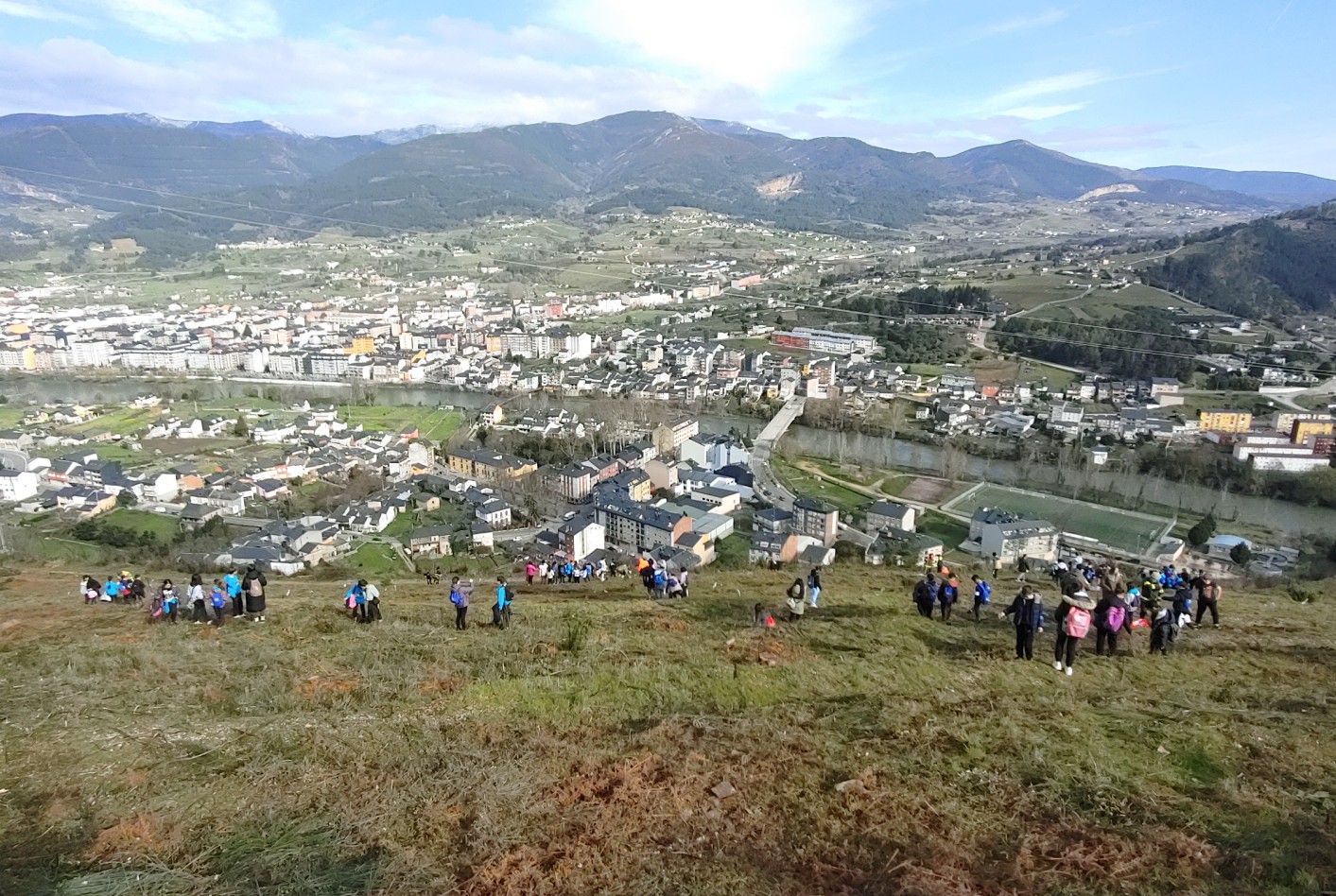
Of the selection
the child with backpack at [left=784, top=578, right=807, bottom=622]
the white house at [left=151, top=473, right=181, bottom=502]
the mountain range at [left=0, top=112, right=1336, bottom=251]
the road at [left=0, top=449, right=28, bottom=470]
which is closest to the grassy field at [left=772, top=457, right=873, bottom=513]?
the child with backpack at [left=784, top=578, right=807, bottom=622]

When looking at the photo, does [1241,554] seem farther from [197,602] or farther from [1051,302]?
[1051,302]

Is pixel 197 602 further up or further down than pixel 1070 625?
further down

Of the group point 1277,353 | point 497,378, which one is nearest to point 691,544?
point 497,378

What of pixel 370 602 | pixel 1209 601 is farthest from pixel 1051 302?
pixel 370 602

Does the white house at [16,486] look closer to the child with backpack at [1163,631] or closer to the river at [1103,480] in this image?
the river at [1103,480]

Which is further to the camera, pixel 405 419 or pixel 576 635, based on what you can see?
pixel 405 419

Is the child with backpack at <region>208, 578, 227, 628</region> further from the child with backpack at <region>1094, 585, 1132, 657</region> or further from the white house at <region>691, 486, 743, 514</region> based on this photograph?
the white house at <region>691, 486, 743, 514</region>

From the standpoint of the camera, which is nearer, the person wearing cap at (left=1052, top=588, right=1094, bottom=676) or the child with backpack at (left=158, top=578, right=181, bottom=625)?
the person wearing cap at (left=1052, top=588, right=1094, bottom=676)
